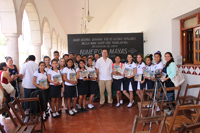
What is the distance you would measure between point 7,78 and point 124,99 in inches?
135

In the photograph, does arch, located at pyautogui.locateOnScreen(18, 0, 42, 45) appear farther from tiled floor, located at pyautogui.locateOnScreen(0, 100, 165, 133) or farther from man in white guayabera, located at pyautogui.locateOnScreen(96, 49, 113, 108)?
tiled floor, located at pyautogui.locateOnScreen(0, 100, 165, 133)

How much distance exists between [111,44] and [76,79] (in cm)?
282

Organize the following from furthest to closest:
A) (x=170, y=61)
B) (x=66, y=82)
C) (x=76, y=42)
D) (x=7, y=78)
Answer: (x=76, y=42) < (x=66, y=82) < (x=170, y=61) < (x=7, y=78)

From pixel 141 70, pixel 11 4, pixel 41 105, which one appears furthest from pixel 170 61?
pixel 11 4

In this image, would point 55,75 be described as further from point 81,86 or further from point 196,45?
point 196,45

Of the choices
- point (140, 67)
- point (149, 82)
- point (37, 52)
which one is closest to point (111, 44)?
point (140, 67)

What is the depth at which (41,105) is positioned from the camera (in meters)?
3.13

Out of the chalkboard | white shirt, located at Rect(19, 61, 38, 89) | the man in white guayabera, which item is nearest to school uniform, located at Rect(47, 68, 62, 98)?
white shirt, located at Rect(19, 61, 38, 89)

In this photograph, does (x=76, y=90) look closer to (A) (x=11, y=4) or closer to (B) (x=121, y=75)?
(B) (x=121, y=75)

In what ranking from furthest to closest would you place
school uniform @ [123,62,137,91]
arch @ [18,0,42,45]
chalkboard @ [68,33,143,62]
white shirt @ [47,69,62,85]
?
arch @ [18,0,42,45] → chalkboard @ [68,33,143,62] → school uniform @ [123,62,137,91] → white shirt @ [47,69,62,85]

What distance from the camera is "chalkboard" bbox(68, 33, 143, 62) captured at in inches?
246

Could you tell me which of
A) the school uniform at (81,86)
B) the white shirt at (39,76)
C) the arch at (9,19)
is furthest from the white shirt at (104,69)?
the arch at (9,19)

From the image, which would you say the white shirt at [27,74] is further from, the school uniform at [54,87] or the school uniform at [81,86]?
the school uniform at [81,86]

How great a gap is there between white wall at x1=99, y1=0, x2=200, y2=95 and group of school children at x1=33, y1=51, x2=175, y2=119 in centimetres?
93
